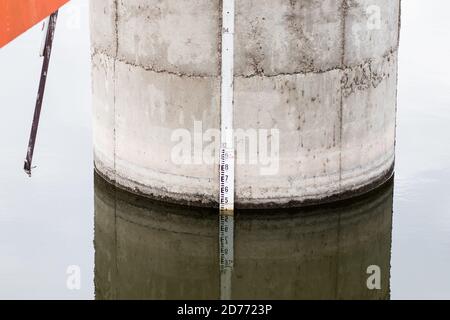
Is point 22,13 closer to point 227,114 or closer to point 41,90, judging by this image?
point 41,90

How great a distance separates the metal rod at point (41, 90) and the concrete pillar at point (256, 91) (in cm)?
129

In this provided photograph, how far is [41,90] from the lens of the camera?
18.1 meters

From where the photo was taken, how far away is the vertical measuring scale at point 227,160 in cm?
1502

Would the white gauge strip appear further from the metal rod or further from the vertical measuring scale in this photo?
the metal rod

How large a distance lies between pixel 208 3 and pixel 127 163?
2.18 meters

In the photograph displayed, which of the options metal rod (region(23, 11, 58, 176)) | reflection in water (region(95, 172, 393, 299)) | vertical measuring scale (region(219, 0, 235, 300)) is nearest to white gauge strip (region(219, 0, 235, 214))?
vertical measuring scale (region(219, 0, 235, 300))

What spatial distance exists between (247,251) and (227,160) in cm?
100

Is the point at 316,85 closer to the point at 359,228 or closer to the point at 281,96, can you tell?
the point at 281,96

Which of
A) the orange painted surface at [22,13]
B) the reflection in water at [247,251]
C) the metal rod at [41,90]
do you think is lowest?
the reflection in water at [247,251]

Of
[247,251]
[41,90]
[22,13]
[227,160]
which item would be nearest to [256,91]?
[227,160]

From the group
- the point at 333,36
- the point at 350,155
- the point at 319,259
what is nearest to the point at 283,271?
the point at 319,259

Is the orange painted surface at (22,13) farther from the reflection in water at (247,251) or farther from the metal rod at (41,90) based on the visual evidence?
the reflection in water at (247,251)

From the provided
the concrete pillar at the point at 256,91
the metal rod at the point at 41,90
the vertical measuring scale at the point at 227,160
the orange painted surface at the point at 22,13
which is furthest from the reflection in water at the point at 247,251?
the orange painted surface at the point at 22,13

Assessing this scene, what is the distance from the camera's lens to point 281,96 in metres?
15.2
